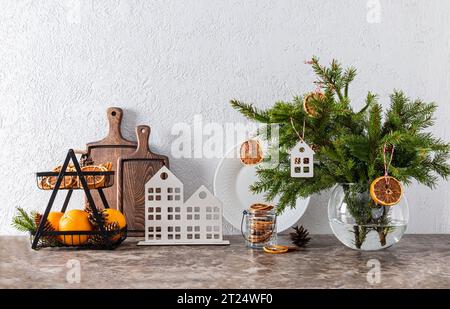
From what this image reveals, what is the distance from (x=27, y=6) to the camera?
1.74 meters

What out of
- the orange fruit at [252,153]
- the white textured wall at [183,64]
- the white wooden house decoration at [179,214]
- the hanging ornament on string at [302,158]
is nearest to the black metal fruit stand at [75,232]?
the white wooden house decoration at [179,214]

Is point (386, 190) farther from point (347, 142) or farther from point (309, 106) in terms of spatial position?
point (309, 106)

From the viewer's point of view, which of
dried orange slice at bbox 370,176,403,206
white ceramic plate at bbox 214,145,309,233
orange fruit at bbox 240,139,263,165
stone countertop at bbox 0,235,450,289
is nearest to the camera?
stone countertop at bbox 0,235,450,289

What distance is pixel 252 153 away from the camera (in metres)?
1.54

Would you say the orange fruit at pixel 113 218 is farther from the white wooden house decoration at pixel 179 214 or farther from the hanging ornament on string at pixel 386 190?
the hanging ornament on string at pixel 386 190

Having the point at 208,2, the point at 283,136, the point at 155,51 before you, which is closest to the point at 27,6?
the point at 155,51

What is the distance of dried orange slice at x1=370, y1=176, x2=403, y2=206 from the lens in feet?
4.34

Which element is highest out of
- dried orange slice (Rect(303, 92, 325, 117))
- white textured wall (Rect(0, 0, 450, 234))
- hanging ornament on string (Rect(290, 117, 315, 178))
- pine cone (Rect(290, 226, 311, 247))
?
white textured wall (Rect(0, 0, 450, 234))

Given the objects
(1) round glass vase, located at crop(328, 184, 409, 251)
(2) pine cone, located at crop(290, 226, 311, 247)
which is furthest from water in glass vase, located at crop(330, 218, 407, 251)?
(2) pine cone, located at crop(290, 226, 311, 247)

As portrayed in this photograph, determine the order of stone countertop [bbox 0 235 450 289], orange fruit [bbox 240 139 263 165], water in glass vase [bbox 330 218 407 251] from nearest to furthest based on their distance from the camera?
stone countertop [bbox 0 235 450 289], water in glass vase [bbox 330 218 407 251], orange fruit [bbox 240 139 263 165]

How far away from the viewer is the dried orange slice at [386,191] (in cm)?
132

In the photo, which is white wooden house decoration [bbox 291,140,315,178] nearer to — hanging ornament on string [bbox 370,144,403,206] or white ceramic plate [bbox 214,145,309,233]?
hanging ornament on string [bbox 370,144,403,206]

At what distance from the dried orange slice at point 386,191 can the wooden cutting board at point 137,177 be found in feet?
2.13

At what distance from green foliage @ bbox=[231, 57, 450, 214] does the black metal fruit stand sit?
0.41 m
